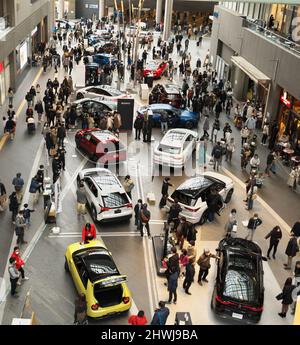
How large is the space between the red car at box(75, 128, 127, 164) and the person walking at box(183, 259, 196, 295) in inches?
363

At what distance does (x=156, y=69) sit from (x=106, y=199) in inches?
1009

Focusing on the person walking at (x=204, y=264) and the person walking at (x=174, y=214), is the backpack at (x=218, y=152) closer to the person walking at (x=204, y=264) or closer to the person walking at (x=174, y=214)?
the person walking at (x=174, y=214)

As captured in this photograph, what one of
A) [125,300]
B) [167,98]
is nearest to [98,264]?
[125,300]

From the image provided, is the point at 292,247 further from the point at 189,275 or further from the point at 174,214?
the point at 174,214

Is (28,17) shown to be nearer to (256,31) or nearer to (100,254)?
(256,31)

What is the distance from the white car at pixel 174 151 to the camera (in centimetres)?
2164

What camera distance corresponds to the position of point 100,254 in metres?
13.6

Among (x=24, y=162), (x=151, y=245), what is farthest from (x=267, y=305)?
(x=24, y=162)

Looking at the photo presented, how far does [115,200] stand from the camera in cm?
1716

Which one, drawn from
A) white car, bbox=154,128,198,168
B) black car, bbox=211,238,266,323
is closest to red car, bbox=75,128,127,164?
white car, bbox=154,128,198,168
